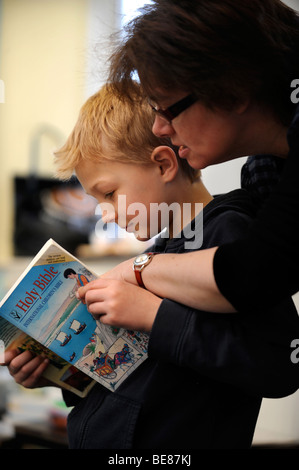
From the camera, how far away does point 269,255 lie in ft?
2.28

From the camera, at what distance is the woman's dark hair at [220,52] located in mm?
791

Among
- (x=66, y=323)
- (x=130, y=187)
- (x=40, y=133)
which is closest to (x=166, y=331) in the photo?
(x=66, y=323)

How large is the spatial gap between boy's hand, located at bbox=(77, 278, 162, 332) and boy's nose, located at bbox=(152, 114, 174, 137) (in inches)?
Answer: 10.9

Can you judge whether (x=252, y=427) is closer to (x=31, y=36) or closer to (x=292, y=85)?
(x=292, y=85)

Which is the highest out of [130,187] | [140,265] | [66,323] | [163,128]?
[163,128]

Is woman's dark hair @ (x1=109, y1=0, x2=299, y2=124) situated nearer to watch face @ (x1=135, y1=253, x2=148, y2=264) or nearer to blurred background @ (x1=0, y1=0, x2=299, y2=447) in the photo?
watch face @ (x1=135, y1=253, x2=148, y2=264)

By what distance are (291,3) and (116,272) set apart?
1.17 metres

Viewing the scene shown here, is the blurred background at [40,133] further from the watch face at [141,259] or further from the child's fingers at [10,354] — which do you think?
the watch face at [141,259]

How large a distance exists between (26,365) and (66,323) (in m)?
0.21

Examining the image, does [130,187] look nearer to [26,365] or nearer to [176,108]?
[176,108]

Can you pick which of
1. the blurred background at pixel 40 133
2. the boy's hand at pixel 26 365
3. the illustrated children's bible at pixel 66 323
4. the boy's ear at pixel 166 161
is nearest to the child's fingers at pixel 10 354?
the boy's hand at pixel 26 365

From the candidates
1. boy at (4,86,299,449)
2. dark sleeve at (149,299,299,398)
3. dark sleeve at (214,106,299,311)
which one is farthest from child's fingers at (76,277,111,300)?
dark sleeve at (214,106,299,311)

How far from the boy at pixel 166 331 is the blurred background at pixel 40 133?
1.73 metres

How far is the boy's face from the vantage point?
1.03m
